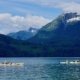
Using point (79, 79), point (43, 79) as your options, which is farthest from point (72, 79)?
point (43, 79)

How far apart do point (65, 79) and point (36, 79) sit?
9284 mm

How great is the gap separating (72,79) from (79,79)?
2.12 meters

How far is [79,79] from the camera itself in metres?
106

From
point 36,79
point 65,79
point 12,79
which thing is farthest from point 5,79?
point 65,79

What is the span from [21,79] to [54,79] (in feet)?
34.1

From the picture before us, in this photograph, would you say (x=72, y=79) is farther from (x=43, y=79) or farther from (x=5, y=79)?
(x=5, y=79)

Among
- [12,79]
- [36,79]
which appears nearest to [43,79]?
[36,79]

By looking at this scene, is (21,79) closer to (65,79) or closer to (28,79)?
(28,79)

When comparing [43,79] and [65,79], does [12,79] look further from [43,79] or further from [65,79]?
[65,79]

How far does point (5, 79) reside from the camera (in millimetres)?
112312

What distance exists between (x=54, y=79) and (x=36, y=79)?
5.66 m

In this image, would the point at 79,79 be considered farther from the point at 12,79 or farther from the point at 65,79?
the point at 12,79

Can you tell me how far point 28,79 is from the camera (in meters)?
111

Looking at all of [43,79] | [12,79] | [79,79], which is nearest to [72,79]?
[79,79]
